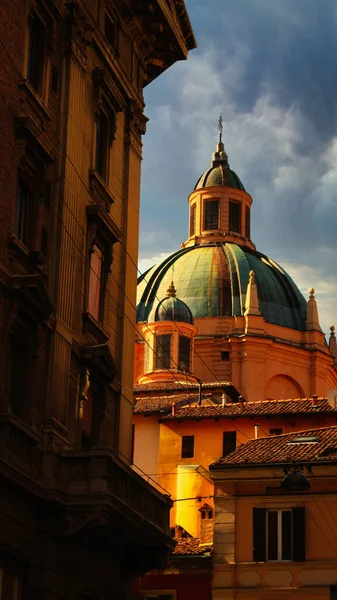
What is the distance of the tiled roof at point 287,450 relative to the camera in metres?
43.5

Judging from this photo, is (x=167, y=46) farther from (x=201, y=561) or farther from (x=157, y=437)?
(x=157, y=437)

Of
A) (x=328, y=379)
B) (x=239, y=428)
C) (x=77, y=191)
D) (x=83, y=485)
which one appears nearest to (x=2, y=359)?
(x=83, y=485)

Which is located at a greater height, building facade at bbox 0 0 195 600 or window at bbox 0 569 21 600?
building facade at bbox 0 0 195 600

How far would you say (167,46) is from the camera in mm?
37875

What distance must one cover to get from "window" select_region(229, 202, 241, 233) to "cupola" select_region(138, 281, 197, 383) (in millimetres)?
14985

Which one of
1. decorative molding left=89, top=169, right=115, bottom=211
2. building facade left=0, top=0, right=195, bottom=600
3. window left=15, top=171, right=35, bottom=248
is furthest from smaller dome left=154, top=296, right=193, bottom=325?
window left=15, top=171, right=35, bottom=248

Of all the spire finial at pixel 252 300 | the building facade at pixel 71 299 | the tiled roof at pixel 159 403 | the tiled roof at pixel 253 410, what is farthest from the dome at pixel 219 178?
the building facade at pixel 71 299

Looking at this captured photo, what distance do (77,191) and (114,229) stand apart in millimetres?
2506

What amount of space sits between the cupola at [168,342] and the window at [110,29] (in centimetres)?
5501

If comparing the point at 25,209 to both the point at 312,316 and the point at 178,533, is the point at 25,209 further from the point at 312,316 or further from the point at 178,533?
the point at 312,316

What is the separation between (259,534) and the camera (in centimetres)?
4262

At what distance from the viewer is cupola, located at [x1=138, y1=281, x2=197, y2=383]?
9050 centimetres

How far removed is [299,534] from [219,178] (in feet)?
228

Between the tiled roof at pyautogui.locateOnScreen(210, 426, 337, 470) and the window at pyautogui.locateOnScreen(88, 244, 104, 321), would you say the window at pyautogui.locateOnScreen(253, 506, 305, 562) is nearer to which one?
the tiled roof at pyautogui.locateOnScreen(210, 426, 337, 470)
